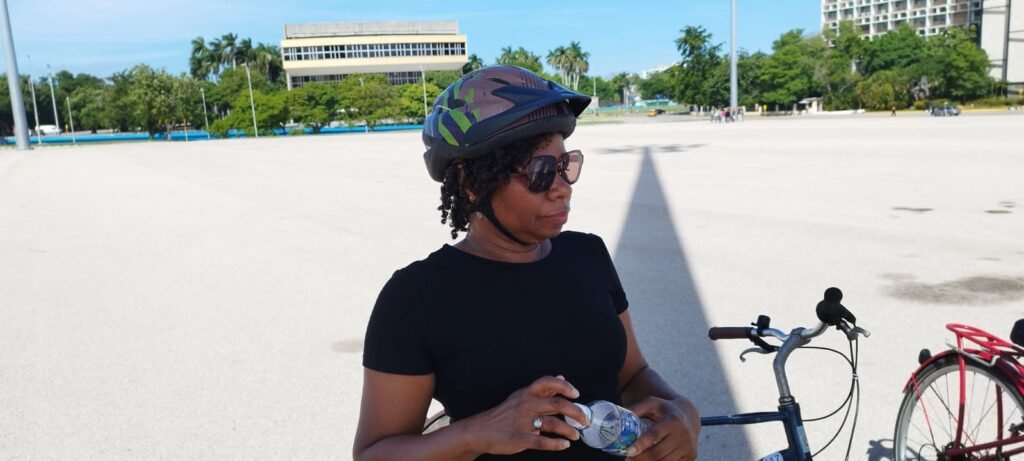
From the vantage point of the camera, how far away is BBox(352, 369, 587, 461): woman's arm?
4.81ft

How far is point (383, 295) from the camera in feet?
5.66

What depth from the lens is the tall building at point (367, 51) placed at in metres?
116

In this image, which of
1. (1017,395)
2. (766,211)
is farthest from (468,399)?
(766,211)

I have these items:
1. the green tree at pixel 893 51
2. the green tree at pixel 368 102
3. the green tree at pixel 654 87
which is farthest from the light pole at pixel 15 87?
the green tree at pixel 654 87

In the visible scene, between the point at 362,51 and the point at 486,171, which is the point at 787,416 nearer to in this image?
the point at 486,171

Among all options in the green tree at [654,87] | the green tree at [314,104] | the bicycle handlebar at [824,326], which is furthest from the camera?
the green tree at [654,87]

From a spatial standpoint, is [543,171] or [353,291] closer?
[543,171]

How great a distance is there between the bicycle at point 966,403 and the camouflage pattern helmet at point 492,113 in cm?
174

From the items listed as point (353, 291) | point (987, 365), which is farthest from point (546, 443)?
point (353, 291)

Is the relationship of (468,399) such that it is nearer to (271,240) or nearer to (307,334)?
(307,334)

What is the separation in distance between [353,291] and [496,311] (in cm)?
607

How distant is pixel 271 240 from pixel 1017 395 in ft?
31.5

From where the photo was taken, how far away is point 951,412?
291 centimetres

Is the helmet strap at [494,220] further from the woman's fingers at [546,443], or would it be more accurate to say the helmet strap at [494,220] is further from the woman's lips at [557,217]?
the woman's fingers at [546,443]
